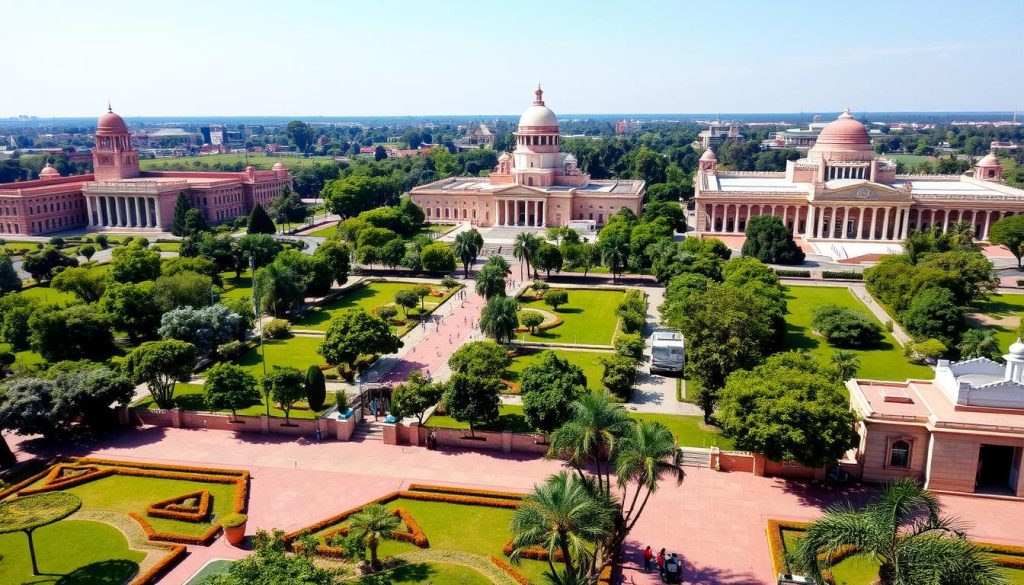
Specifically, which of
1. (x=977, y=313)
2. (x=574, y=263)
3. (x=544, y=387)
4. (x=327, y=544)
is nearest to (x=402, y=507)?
(x=327, y=544)

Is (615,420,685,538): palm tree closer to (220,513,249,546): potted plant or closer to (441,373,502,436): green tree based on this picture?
(441,373,502,436): green tree

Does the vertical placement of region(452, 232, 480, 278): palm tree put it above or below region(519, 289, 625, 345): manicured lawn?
above

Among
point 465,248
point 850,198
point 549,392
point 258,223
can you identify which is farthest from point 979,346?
point 258,223

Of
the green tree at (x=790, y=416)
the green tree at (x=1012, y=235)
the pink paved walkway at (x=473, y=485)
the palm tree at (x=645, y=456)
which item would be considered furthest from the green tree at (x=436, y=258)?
the green tree at (x=1012, y=235)

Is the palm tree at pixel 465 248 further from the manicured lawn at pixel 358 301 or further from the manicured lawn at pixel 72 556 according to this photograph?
the manicured lawn at pixel 72 556

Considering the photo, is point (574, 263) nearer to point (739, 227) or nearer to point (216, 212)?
point (739, 227)

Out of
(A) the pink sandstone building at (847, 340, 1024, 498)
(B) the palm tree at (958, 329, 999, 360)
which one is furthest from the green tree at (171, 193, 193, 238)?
(B) the palm tree at (958, 329, 999, 360)

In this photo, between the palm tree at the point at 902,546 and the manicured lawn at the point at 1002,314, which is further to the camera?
the manicured lawn at the point at 1002,314
